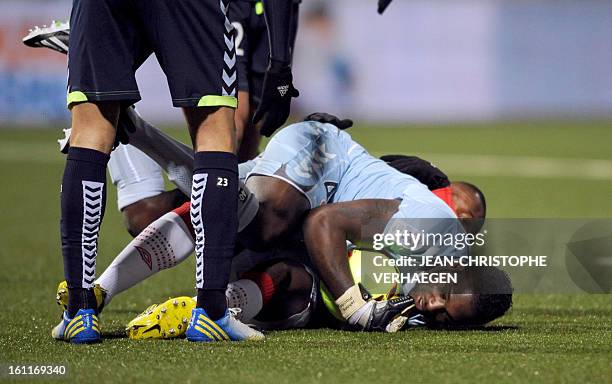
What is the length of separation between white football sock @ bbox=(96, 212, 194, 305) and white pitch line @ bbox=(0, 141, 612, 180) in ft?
31.7

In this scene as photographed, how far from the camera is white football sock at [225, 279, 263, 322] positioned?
505 cm

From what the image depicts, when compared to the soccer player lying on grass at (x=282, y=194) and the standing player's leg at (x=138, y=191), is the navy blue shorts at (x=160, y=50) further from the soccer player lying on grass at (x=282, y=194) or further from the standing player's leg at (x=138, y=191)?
the standing player's leg at (x=138, y=191)

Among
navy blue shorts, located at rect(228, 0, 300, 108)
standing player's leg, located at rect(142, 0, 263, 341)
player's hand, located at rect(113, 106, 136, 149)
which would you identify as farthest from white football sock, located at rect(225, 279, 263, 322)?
navy blue shorts, located at rect(228, 0, 300, 108)

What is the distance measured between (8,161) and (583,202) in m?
8.91

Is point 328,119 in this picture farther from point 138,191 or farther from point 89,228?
point 89,228

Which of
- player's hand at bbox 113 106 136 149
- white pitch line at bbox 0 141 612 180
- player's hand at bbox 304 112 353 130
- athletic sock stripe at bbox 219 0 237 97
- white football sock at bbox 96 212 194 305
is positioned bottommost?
white pitch line at bbox 0 141 612 180

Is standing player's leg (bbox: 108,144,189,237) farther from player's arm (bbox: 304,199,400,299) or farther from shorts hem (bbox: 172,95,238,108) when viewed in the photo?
Answer: shorts hem (bbox: 172,95,238,108)

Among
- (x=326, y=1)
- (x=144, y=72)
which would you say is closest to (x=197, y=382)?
(x=144, y=72)

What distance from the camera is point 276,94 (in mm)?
4816

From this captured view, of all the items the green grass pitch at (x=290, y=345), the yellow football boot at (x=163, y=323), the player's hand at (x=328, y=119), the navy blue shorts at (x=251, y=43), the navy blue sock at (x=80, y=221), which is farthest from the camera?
the navy blue shorts at (x=251, y=43)

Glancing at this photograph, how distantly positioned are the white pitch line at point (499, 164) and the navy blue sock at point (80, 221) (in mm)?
10566

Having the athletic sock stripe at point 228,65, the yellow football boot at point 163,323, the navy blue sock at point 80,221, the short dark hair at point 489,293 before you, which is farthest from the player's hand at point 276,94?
the short dark hair at point 489,293

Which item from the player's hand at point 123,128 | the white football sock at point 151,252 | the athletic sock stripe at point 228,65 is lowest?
the white football sock at point 151,252

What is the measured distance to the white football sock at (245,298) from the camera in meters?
5.05
